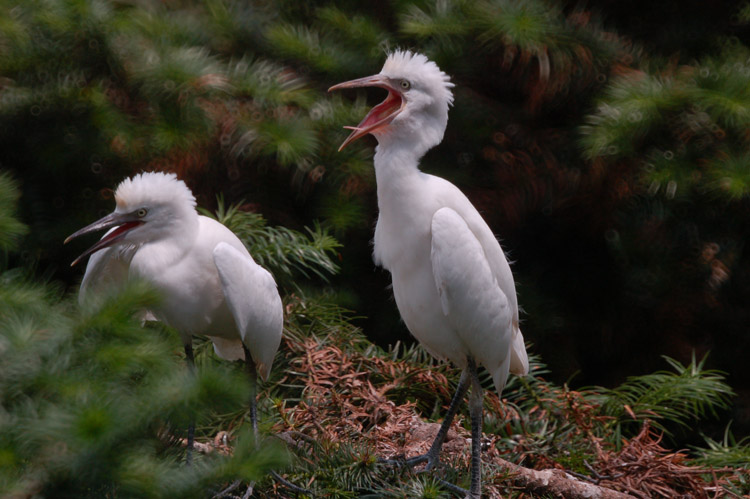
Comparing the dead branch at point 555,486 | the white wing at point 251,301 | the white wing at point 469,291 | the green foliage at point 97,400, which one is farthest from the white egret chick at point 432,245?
the green foliage at point 97,400

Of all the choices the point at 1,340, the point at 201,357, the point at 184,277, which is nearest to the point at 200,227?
the point at 184,277

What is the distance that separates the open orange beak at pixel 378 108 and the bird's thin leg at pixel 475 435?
505mm

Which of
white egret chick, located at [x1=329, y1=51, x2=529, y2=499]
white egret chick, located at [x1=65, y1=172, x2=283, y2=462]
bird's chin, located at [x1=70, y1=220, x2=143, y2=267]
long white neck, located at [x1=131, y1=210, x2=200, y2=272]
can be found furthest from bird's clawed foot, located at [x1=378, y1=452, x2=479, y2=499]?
bird's chin, located at [x1=70, y1=220, x2=143, y2=267]

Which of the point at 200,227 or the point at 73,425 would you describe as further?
the point at 200,227

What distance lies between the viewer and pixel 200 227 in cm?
170

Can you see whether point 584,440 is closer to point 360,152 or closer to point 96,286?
point 360,152

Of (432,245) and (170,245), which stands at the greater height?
(432,245)

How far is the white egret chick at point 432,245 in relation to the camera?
154 cm

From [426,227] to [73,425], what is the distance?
1066mm

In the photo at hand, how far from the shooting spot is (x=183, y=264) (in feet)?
5.34

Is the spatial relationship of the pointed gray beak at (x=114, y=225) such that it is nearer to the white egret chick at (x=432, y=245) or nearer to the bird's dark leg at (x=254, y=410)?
the bird's dark leg at (x=254, y=410)

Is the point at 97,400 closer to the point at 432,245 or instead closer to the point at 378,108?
the point at 432,245

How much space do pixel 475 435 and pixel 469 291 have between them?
28 cm

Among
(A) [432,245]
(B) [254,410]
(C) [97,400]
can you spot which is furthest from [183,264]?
(C) [97,400]
